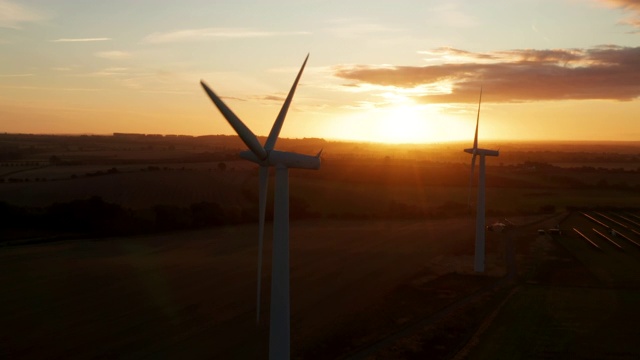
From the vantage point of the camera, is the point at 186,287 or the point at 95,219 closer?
the point at 186,287

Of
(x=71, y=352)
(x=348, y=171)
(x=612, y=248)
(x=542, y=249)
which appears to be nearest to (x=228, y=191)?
(x=348, y=171)

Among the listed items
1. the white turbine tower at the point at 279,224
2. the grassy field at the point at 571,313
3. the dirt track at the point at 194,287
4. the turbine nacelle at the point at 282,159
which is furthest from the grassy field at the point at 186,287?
A: the turbine nacelle at the point at 282,159

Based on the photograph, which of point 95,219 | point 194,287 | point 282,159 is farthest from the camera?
point 95,219

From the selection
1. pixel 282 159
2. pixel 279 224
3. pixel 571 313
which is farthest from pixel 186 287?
pixel 571 313

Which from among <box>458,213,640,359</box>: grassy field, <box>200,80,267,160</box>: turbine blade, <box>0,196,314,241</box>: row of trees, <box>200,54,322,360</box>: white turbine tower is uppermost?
<box>200,80,267,160</box>: turbine blade

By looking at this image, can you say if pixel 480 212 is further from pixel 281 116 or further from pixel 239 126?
pixel 239 126

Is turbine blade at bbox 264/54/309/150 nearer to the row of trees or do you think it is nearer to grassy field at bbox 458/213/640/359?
grassy field at bbox 458/213/640/359

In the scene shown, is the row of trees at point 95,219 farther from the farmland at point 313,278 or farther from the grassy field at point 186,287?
the grassy field at point 186,287

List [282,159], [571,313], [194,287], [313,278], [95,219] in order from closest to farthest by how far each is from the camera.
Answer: [282,159], [571,313], [194,287], [313,278], [95,219]

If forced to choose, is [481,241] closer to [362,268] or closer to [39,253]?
[362,268]

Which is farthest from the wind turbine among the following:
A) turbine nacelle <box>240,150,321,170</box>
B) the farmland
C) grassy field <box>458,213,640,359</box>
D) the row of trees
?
the row of trees
